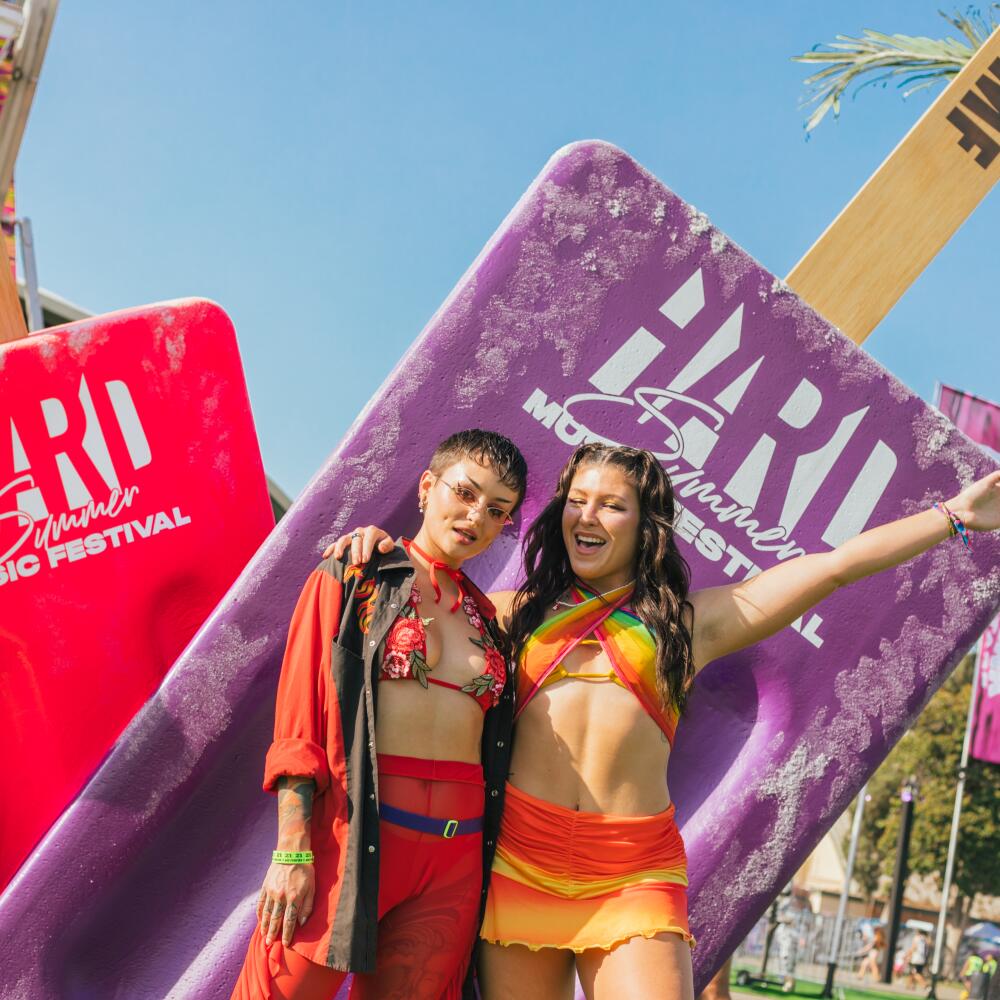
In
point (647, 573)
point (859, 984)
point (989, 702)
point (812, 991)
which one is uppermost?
point (647, 573)

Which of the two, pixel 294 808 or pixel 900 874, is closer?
pixel 294 808

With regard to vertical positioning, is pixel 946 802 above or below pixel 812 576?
below

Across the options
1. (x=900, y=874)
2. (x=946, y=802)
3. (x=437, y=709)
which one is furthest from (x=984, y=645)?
(x=437, y=709)

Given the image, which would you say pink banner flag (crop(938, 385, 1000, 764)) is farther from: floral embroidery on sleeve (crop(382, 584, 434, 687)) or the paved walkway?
floral embroidery on sleeve (crop(382, 584, 434, 687))

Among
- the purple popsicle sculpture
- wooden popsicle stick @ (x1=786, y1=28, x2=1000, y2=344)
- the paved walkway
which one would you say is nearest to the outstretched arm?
A: the purple popsicle sculpture

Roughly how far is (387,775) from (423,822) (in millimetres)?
103

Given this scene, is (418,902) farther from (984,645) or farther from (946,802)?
(946,802)

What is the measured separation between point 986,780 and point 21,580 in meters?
15.3

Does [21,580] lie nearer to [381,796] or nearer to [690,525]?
[381,796]

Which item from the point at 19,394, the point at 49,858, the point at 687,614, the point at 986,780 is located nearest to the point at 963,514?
the point at 687,614

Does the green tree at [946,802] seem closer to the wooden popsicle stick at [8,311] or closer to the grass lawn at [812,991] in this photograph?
the grass lawn at [812,991]

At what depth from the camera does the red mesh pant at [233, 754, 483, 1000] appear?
199cm

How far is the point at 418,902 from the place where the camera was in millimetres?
2025

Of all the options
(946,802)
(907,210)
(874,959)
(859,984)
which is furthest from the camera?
(946,802)
